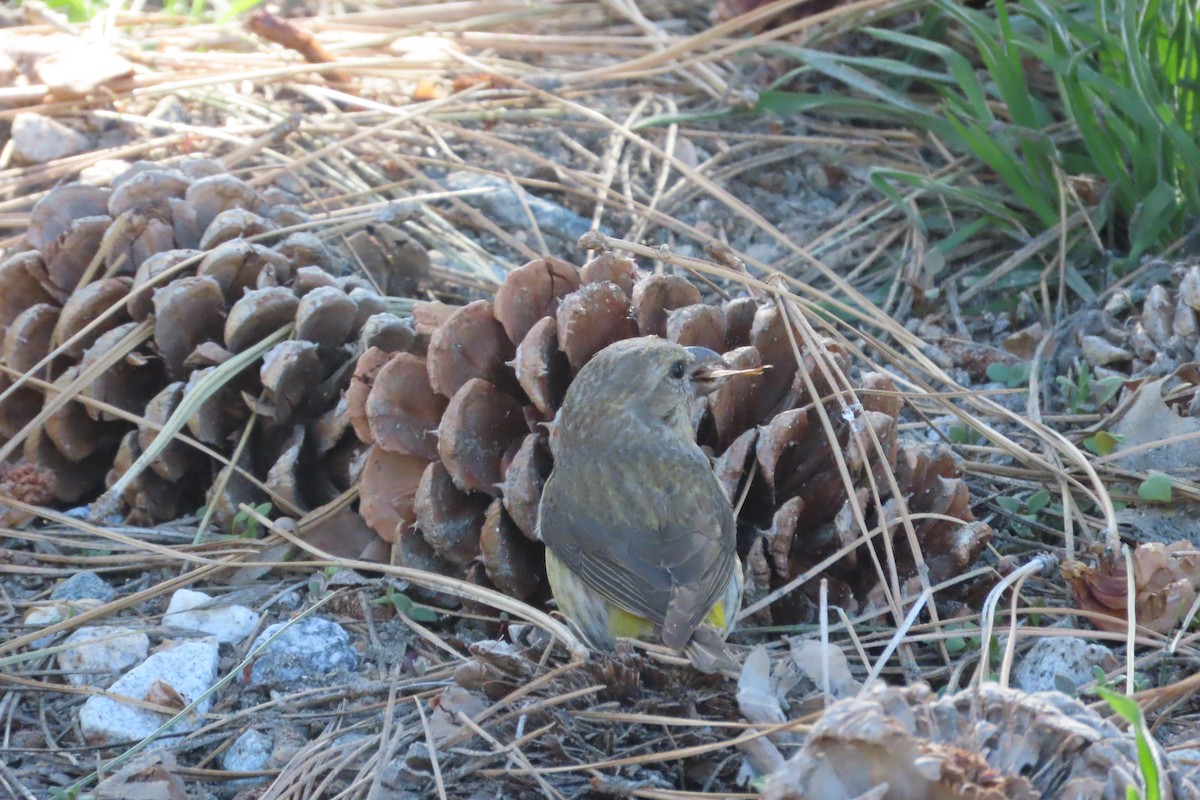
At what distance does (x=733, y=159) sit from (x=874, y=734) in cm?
381

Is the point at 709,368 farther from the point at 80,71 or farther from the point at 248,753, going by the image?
the point at 80,71

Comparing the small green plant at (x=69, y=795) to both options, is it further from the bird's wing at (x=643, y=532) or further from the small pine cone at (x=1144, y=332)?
the small pine cone at (x=1144, y=332)

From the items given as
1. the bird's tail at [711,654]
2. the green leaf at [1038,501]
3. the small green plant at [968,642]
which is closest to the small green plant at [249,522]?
the bird's tail at [711,654]

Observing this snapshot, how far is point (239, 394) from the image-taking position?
156 inches

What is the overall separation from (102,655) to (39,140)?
2.70 meters

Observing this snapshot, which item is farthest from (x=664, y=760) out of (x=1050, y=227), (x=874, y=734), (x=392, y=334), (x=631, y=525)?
(x=1050, y=227)

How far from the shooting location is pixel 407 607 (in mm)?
3445

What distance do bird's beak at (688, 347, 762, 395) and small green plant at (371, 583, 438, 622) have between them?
98 cm

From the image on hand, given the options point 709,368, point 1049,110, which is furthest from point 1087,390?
point 1049,110

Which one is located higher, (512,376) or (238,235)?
(238,235)

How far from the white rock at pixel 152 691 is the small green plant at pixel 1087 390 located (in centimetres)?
272

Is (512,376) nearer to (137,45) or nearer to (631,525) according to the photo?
(631,525)

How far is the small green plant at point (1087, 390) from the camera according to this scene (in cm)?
392

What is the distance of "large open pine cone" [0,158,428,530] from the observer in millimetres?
3867
